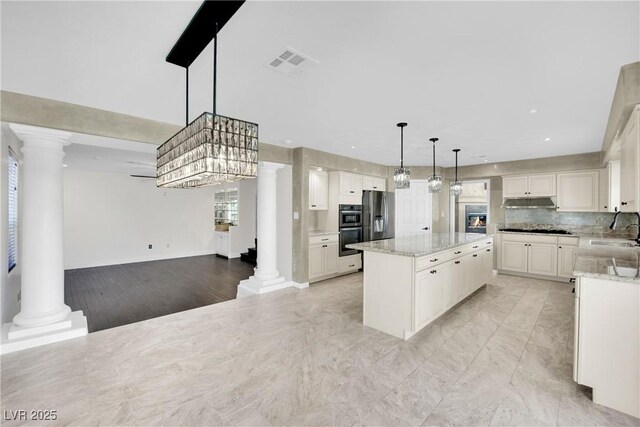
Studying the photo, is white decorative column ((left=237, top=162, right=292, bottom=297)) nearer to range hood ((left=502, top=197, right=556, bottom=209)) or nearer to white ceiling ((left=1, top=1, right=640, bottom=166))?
white ceiling ((left=1, top=1, right=640, bottom=166))

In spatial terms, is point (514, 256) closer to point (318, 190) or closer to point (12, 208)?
point (318, 190)

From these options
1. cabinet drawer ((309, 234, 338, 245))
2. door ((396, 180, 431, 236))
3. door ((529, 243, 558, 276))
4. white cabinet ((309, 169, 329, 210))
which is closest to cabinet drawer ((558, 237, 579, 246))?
door ((529, 243, 558, 276))

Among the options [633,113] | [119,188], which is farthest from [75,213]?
[633,113]

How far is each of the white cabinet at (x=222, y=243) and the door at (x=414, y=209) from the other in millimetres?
4865

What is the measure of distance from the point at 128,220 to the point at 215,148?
24.5 ft

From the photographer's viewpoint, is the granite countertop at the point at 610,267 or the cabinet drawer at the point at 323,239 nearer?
the granite countertop at the point at 610,267

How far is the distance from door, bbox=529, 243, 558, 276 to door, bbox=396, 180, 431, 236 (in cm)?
195

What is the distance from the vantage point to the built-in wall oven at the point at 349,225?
5.52 m

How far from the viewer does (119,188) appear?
7492 mm

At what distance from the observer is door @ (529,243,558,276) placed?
16.9 feet

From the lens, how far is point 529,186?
5629 mm

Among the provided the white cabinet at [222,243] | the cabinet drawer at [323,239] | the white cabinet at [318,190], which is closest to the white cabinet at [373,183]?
the white cabinet at [318,190]

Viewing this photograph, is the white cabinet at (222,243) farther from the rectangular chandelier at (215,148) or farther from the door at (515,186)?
the door at (515,186)

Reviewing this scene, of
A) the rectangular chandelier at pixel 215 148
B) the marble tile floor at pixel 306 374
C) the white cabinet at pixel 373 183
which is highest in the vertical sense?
the white cabinet at pixel 373 183
